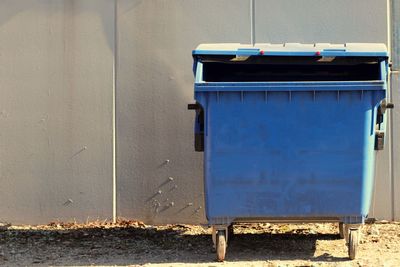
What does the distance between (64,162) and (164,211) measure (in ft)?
3.69

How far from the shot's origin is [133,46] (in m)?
6.41

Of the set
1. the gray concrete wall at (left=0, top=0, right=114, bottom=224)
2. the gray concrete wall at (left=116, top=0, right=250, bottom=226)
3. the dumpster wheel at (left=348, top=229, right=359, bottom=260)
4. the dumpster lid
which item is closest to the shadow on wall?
the gray concrete wall at (left=0, top=0, right=114, bottom=224)

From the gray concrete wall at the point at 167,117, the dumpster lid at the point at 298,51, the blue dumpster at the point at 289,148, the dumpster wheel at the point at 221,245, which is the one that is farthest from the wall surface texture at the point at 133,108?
the blue dumpster at the point at 289,148

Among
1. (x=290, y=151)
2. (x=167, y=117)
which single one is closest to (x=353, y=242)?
(x=290, y=151)

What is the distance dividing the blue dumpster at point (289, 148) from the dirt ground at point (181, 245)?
0.44 metres

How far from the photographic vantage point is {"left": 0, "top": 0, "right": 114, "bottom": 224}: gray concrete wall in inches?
251

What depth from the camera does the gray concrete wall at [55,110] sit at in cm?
638

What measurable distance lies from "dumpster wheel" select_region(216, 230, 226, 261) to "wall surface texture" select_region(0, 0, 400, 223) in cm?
144

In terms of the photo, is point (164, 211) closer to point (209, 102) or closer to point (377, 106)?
point (209, 102)

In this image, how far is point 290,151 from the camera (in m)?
4.75

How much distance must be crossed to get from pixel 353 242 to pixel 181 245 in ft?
5.16

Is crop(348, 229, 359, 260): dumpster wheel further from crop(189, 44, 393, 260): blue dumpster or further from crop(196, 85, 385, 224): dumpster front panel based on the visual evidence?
crop(196, 85, 385, 224): dumpster front panel

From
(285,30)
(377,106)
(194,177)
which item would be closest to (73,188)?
(194,177)

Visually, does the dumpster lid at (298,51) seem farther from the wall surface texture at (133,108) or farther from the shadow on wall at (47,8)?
the shadow on wall at (47,8)
